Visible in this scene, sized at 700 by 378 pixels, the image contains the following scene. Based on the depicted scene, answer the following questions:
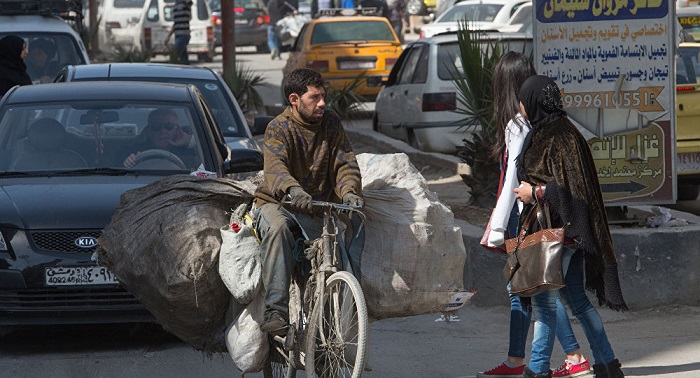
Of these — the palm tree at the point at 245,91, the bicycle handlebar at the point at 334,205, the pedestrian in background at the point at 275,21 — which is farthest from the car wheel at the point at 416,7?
the bicycle handlebar at the point at 334,205

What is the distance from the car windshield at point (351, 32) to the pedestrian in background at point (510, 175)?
16.7 meters

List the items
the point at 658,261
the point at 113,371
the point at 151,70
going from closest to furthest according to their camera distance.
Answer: the point at 113,371 → the point at 658,261 → the point at 151,70

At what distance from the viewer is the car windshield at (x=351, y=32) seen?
2302 centimetres

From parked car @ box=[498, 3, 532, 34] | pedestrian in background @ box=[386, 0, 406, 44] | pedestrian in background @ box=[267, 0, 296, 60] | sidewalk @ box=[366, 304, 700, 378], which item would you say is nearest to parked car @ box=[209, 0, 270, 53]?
pedestrian in background @ box=[267, 0, 296, 60]

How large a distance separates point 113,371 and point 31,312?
0.64 m

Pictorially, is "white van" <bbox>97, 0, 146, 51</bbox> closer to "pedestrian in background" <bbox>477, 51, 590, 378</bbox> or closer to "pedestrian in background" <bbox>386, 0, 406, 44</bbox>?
"pedestrian in background" <bbox>386, 0, 406, 44</bbox>

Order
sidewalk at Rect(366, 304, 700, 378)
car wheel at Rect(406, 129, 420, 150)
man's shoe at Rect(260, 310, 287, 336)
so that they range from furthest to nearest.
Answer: car wheel at Rect(406, 129, 420, 150), sidewalk at Rect(366, 304, 700, 378), man's shoe at Rect(260, 310, 287, 336)

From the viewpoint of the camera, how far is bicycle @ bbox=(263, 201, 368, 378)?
548 cm

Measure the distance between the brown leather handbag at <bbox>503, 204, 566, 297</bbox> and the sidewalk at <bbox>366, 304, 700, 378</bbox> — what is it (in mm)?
889

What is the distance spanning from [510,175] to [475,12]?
23.9 metres

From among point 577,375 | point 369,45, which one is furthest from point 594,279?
point 369,45

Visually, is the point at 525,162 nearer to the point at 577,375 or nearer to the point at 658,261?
the point at 577,375

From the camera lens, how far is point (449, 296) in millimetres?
5797

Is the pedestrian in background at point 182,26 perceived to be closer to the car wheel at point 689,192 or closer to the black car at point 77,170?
the car wheel at point 689,192
